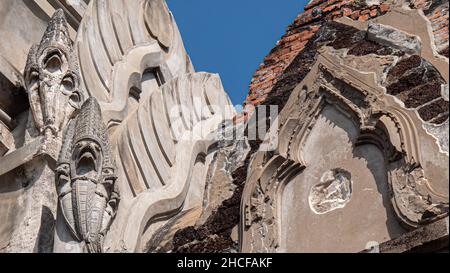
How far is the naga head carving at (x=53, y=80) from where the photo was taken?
959cm

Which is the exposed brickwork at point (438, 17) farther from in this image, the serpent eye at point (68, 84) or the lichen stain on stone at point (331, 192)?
the serpent eye at point (68, 84)

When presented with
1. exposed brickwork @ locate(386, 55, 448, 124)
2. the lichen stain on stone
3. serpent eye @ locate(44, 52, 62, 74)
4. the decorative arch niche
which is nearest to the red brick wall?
the decorative arch niche

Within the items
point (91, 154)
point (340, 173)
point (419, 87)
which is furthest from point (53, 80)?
point (419, 87)

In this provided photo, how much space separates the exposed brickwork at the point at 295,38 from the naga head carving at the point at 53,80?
1.65 m

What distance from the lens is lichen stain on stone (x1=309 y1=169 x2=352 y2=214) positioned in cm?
714

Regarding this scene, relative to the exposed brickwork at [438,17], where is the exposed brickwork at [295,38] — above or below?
above

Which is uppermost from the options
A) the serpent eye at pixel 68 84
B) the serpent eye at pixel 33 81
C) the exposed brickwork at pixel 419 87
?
the serpent eye at pixel 33 81

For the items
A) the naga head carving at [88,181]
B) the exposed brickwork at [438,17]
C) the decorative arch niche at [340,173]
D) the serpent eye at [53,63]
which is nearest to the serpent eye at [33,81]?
the serpent eye at [53,63]

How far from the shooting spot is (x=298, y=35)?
29.6 feet

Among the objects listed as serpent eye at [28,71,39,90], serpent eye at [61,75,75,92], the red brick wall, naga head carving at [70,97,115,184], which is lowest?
naga head carving at [70,97,115,184]

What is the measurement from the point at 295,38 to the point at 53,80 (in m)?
2.14

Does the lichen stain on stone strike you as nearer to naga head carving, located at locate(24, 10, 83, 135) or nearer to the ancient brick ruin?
the ancient brick ruin

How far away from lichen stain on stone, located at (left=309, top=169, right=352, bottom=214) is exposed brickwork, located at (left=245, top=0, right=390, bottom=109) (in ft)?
4.27
